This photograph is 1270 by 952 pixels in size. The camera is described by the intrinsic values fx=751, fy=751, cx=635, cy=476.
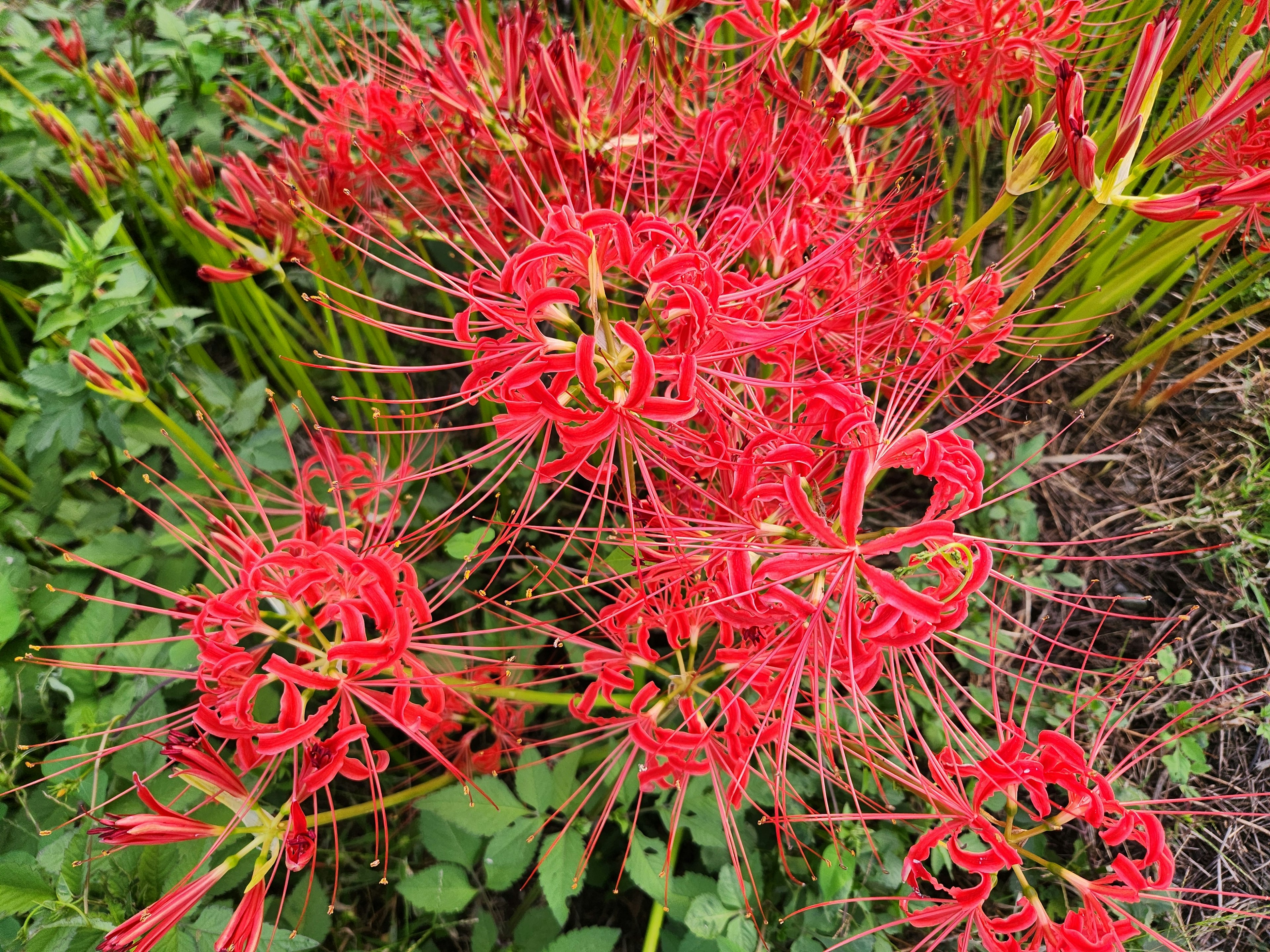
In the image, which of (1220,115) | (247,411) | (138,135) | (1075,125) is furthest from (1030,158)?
(138,135)

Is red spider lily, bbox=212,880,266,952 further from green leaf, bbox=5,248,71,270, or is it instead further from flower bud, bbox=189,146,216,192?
flower bud, bbox=189,146,216,192

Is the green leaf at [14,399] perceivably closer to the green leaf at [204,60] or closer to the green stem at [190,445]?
the green stem at [190,445]

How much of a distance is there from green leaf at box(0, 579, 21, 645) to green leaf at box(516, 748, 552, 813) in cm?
105

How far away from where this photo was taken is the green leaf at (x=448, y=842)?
147 cm

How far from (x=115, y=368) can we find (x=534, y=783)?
1.26 m

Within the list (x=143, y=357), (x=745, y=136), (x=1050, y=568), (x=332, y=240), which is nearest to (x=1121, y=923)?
(x=1050, y=568)

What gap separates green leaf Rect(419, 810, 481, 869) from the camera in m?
1.47

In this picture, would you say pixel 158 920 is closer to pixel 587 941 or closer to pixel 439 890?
pixel 439 890

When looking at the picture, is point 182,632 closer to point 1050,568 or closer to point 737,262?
point 737,262

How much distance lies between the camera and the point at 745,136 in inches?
62.4

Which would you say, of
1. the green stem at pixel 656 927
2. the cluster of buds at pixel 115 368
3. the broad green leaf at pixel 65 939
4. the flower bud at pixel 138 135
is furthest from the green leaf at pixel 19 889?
the flower bud at pixel 138 135

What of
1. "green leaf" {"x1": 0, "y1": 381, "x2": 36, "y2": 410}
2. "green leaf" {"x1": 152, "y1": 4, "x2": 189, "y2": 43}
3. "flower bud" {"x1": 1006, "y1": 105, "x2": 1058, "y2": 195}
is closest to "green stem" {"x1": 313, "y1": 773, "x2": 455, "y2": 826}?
"green leaf" {"x1": 0, "y1": 381, "x2": 36, "y2": 410}

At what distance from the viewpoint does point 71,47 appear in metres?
1.93

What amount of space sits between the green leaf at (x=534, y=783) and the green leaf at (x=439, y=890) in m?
0.20
